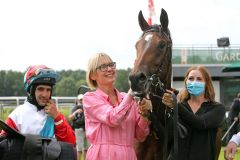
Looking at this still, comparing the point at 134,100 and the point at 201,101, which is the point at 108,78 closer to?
the point at 134,100

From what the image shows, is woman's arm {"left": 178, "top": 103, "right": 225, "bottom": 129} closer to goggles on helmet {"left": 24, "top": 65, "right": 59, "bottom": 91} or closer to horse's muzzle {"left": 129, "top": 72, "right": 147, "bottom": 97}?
horse's muzzle {"left": 129, "top": 72, "right": 147, "bottom": 97}

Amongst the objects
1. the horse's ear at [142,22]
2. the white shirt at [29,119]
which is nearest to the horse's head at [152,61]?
the horse's ear at [142,22]

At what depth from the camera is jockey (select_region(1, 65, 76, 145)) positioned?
148 inches

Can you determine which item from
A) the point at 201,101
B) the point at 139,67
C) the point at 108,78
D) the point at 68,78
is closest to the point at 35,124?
the point at 108,78

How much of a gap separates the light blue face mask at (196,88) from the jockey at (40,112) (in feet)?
4.76

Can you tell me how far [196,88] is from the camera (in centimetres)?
480

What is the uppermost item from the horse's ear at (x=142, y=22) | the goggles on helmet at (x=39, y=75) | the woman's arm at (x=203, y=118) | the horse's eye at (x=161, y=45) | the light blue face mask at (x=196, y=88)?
the horse's ear at (x=142, y=22)

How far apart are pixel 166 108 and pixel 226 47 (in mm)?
27959

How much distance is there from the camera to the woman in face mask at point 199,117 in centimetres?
464

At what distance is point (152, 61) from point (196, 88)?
61 centimetres

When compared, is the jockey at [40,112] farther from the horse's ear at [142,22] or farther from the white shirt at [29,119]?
the horse's ear at [142,22]

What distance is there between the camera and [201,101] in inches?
193

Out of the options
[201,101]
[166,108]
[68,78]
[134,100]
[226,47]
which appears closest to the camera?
[134,100]

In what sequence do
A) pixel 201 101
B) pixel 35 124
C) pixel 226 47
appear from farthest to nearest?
pixel 226 47 → pixel 201 101 → pixel 35 124
